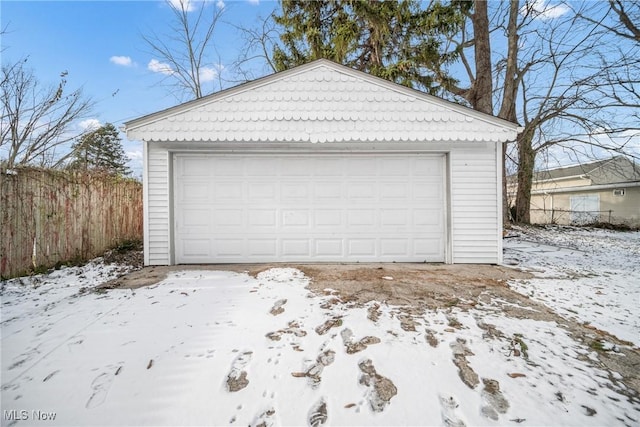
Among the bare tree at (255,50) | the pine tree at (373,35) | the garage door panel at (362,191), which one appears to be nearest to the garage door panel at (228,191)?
the garage door panel at (362,191)

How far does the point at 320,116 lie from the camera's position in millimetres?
5184

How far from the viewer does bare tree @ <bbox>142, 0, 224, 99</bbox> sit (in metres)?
12.8

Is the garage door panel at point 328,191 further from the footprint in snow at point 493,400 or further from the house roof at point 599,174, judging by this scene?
the house roof at point 599,174

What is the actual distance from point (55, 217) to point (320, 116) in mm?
5344

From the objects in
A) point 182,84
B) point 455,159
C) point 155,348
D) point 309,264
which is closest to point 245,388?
point 155,348

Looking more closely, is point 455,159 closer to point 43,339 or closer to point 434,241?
point 434,241

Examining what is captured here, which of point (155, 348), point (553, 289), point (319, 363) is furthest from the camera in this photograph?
point (553, 289)

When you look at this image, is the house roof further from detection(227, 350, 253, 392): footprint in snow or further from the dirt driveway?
detection(227, 350, 253, 392): footprint in snow

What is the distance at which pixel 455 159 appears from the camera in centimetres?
550

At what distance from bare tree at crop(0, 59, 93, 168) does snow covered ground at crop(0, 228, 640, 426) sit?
26.6 feet

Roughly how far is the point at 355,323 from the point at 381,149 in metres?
3.78

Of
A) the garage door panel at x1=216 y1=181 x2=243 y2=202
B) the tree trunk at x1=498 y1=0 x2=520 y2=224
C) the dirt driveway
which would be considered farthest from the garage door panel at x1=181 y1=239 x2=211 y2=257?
the tree trunk at x1=498 y1=0 x2=520 y2=224

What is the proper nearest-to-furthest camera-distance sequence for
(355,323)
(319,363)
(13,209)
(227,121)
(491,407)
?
(491,407) < (319,363) < (355,323) < (13,209) < (227,121)

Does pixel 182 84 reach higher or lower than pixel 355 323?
higher
